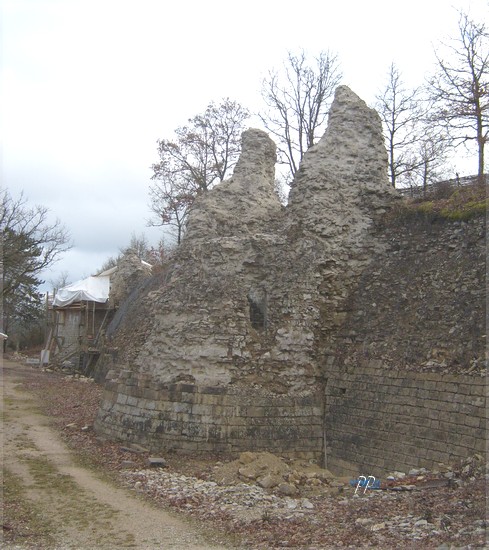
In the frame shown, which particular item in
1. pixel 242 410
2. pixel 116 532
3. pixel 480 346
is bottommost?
pixel 116 532

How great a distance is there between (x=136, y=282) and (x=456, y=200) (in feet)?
65.7

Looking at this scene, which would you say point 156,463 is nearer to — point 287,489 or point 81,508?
point 81,508

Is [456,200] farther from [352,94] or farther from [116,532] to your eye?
[116,532]

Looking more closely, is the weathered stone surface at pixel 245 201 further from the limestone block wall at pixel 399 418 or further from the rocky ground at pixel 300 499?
the rocky ground at pixel 300 499

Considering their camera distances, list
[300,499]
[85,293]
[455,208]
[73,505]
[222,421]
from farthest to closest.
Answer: [85,293] → [455,208] → [222,421] → [300,499] → [73,505]

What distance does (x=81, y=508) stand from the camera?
300 inches

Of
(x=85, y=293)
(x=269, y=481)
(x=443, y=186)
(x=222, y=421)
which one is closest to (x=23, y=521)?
(x=269, y=481)

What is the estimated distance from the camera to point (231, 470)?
9422 mm

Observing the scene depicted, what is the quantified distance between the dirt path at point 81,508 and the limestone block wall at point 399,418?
4.09m

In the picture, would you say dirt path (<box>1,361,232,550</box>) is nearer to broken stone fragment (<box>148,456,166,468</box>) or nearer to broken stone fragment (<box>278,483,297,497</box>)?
broken stone fragment (<box>148,456,166,468</box>)

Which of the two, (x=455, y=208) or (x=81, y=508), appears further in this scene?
(x=455, y=208)

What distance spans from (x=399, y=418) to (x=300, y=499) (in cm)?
256

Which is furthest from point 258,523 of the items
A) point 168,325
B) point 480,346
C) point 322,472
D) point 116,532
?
point 168,325

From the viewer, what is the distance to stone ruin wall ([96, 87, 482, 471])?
10.7m
